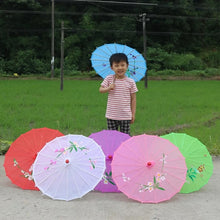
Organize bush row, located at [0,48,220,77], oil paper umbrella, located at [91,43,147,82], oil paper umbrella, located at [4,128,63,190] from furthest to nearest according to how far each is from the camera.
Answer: bush row, located at [0,48,220,77] < oil paper umbrella, located at [91,43,147,82] < oil paper umbrella, located at [4,128,63,190]

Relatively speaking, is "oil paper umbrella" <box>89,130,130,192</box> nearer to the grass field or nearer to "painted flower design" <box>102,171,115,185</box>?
"painted flower design" <box>102,171,115,185</box>

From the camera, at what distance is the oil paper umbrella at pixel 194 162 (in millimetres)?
3861

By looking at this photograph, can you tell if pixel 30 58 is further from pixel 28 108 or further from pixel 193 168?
pixel 193 168

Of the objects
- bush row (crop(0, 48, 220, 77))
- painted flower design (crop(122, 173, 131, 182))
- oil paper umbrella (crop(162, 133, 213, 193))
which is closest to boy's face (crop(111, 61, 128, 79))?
oil paper umbrella (crop(162, 133, 213, 193))

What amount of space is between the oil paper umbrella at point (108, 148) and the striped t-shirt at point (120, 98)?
1.63ft

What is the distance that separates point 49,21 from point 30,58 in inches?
186

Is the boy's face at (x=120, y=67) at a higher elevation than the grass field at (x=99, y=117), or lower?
higher

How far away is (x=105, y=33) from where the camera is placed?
120 ft

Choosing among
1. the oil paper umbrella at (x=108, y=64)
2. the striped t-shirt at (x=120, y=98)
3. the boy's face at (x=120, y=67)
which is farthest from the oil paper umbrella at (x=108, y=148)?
the oil paper umbrella at (x=108, y=64)

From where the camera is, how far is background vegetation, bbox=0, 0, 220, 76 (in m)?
34.6

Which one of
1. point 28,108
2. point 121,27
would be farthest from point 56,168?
point 121,27

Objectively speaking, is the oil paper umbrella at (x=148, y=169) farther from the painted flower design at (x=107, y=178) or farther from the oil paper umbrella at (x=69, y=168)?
the painted flower design at (x=107, y=178)

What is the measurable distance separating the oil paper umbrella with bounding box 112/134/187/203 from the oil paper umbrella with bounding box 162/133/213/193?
33 cm

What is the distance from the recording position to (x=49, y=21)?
1455 inches
